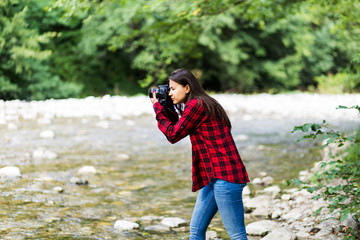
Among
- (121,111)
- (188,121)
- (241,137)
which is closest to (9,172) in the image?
(188,121)

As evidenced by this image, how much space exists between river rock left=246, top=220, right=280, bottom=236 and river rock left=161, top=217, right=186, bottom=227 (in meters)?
0.58

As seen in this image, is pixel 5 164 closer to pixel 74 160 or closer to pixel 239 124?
pixel 74 160

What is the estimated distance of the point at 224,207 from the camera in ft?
7.46

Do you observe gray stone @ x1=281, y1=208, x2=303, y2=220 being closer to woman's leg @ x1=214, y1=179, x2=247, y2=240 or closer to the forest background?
woman's leg @ x1=214, y1=179, x2=247, y2=240

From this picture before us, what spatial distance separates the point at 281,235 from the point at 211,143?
50.3 inches

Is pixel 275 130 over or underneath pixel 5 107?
underneath

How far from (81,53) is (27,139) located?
1248 cm

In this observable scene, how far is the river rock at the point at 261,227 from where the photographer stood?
3371 mm

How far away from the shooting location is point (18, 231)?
315 cm

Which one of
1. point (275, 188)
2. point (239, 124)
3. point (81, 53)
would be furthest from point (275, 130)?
point (81, 53)

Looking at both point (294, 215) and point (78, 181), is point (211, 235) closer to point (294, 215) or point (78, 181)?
point (294, 215)

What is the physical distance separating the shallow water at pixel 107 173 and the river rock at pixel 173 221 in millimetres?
73

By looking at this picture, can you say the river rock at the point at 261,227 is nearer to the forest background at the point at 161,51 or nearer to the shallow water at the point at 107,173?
the shallow water at the point at 107,173

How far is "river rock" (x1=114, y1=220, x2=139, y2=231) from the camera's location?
342 cm
